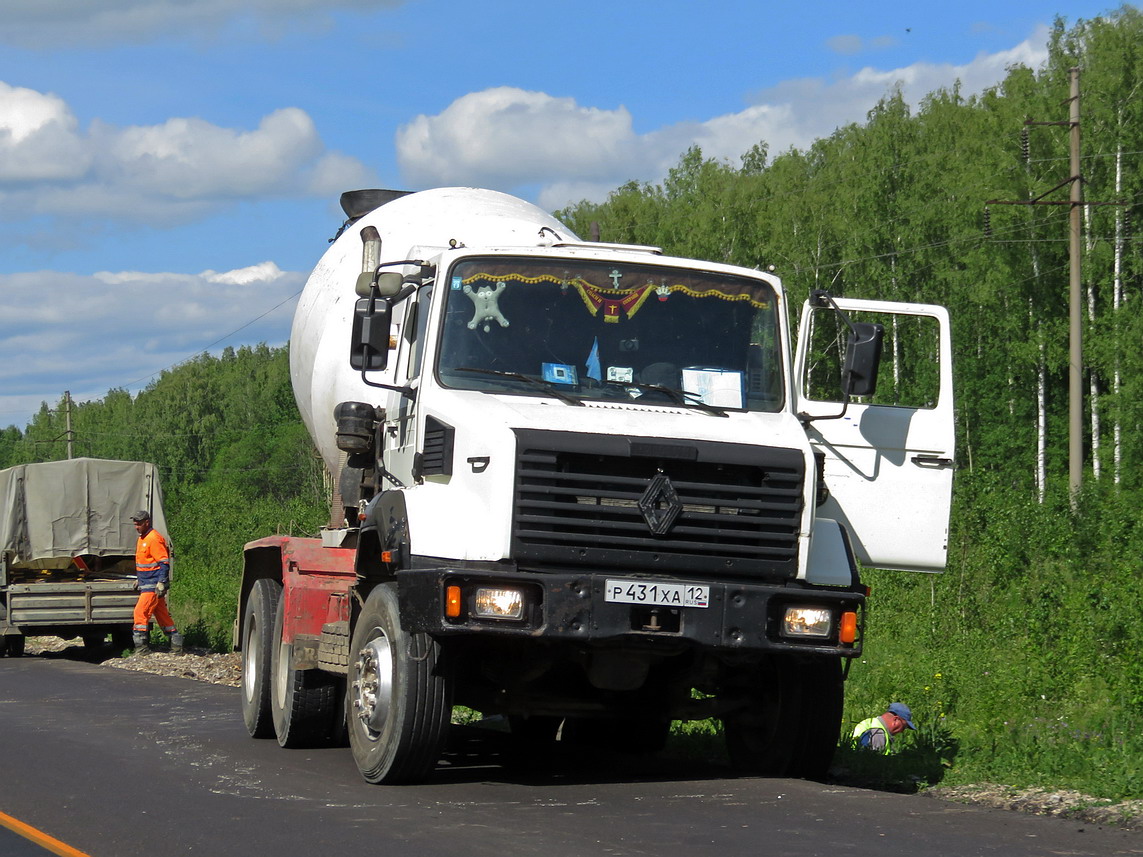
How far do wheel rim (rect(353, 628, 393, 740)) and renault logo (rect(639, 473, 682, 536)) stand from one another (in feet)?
5.31

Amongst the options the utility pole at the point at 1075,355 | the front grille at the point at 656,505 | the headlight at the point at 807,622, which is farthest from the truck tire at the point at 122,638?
the utility pole at the point at 1075,355

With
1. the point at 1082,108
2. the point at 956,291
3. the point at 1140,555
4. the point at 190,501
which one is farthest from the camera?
the point at 190,501

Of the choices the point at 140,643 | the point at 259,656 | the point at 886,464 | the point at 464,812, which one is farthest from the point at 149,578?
the point at 464,812

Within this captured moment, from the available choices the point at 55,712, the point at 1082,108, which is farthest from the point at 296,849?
the point at 1082,108

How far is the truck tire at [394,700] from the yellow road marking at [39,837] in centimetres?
182

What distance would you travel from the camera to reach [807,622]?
8031mm

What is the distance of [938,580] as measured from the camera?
81.5ft

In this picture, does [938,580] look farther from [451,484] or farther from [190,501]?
[190,501]

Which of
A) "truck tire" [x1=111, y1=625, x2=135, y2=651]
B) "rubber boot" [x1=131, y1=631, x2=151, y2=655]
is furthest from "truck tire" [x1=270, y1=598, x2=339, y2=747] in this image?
"truck tire" [x1=111, y1=625, x2=135, y2=651]

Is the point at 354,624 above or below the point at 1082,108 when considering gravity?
below

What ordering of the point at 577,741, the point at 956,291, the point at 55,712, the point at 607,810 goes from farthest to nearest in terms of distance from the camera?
the point at 956,291 < the point at 55,712 < the point at 577,741 < the point at 607,810

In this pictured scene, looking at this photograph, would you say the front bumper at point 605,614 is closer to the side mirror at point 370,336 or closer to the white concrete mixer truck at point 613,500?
the white concrete mixer truck at point 613,500

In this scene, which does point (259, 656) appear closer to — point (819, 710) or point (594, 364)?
point (594, 364)

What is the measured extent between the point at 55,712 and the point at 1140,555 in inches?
801
